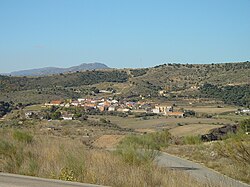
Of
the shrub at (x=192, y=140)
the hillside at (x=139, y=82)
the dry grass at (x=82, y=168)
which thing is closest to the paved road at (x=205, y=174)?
the dry grass at (x=82, y=168)

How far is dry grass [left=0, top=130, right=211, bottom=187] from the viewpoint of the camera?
1030 cm

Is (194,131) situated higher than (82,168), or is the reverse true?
(82,168)

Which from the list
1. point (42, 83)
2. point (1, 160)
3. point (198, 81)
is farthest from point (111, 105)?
point (1, 160)

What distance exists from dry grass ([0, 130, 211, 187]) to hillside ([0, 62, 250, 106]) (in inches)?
2958

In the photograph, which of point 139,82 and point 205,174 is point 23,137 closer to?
point 205,174

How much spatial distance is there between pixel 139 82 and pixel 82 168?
118 metres

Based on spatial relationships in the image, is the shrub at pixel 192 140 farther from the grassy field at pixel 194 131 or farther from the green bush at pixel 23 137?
the green bush at pixel 23 137

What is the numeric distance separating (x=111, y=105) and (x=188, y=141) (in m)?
59.5

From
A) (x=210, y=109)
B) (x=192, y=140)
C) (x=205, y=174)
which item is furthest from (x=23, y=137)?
(x=210, y=109)

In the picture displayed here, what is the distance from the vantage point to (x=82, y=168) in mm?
11617

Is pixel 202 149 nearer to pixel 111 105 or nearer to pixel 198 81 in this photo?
pixel 111 105

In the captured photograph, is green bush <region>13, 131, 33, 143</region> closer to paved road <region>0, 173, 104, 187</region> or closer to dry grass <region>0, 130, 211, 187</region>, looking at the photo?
dry grass <region>0, 130, 211, 187</region>

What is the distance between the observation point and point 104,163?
1226 cm

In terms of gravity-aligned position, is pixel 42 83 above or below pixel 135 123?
above
